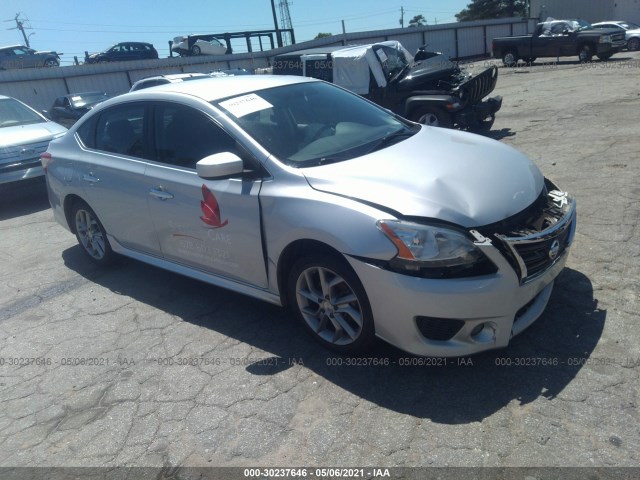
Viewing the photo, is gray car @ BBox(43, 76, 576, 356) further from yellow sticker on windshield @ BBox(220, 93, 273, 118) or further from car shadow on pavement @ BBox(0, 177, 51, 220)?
car shadow on pavement @ BBox(0, 177, 51, 220)

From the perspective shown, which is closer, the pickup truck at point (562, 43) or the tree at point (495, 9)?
the pickup truck at point (562, 43)

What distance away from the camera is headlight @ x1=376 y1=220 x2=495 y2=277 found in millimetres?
2779

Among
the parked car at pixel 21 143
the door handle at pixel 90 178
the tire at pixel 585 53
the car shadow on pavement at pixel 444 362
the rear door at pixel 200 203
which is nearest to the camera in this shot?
the car shadow on pavement at pixel 444 362

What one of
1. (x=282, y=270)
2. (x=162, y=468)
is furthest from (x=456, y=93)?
(x=162, y=468)

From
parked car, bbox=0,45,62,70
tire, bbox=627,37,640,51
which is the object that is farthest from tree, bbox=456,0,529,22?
parked car, bbox=0,45,62,70

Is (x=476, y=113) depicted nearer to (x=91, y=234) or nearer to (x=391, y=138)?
(x=391, y=138)

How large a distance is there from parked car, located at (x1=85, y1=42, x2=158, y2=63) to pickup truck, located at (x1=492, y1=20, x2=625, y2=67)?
19444 millimetres

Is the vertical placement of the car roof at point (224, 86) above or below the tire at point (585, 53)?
above

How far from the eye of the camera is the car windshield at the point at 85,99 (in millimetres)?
14094

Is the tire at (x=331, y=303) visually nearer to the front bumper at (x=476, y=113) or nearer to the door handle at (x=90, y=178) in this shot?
the door handle at (x=90, y=178)

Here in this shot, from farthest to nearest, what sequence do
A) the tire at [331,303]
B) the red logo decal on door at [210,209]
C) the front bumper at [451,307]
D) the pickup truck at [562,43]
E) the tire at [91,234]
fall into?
the pickup truck at [562,43]
the tire at [91,234]
the red logo decal on door at [210,209]
the tire at [331,303]
the front bumper at [451,307]

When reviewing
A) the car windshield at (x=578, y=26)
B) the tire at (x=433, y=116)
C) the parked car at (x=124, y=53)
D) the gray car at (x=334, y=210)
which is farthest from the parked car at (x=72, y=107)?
the car windshield at (x=578, y=26)

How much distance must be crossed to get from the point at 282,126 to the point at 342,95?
0.95 metres

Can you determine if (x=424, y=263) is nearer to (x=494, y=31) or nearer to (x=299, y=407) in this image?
(x=299, y=407)
